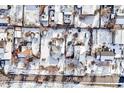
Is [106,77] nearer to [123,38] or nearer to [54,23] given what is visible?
[123,38]

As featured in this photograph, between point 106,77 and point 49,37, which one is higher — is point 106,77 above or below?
below

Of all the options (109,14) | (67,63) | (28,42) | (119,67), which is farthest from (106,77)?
(28,42)

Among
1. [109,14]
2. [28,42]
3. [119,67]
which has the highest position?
[109,14]

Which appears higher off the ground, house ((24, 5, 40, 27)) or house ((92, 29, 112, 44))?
house ((24, 5, 40, 27))

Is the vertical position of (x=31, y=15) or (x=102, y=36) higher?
(x=31, y=15)

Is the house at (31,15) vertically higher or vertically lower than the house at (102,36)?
higher
